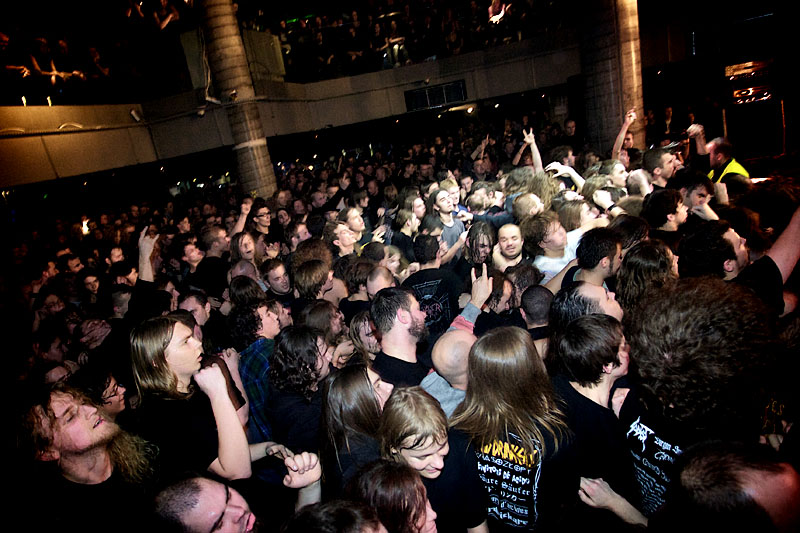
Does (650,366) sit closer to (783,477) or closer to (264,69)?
(783,477)

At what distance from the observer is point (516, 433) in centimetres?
169

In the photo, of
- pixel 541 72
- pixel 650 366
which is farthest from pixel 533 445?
pixel 541 72

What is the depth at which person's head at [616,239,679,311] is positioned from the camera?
2.59 metres

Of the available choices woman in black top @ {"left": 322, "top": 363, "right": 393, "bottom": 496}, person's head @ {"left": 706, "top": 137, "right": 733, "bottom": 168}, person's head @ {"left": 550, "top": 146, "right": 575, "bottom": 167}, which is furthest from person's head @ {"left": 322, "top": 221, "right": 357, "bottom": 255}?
person's head @ {"left": 706, "top": 137, "right": 733, "bottom": 168}

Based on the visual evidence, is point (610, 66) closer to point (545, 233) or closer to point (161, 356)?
point (545, 233)

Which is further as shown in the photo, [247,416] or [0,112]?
[0,112]

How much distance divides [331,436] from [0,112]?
8.51m

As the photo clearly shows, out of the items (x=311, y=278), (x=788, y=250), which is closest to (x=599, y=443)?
(x=788, y=250)

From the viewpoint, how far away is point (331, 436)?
1867 mm

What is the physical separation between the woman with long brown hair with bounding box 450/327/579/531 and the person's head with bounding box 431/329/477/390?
0.27m

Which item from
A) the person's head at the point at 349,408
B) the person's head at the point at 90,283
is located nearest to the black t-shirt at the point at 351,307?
the person's head at the point at 349,408

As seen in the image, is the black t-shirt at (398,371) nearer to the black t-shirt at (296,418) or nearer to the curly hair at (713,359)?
the black t-shirt at (296,418)

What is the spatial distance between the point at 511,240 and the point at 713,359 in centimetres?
232

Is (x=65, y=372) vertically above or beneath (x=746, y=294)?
beneath
